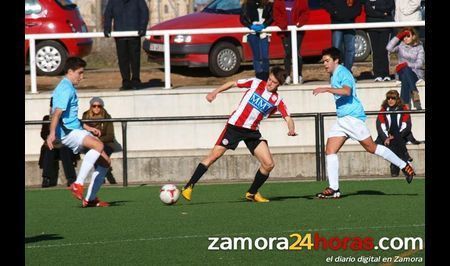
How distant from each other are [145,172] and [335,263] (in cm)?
1016

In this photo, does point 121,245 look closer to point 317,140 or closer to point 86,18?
point 317,140

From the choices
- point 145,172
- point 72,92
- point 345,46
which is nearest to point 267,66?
point 345,46

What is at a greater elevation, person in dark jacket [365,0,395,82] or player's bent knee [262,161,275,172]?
person in dark jacket [365,0,395,82]

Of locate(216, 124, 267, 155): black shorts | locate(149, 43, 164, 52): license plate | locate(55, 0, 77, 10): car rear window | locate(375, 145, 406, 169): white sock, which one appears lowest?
locate(375, 145, 406, 169): white sock

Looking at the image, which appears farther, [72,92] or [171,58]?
[171,58]

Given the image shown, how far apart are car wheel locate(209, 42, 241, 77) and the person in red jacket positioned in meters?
1.20

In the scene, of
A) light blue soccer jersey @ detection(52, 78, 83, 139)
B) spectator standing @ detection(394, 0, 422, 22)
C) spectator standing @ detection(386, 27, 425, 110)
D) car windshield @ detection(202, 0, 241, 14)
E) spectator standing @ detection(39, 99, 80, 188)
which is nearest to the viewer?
light blue soccer jersey @ detection(52, 78, 83, 139)

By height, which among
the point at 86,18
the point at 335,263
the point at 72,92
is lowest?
the point at 335,263

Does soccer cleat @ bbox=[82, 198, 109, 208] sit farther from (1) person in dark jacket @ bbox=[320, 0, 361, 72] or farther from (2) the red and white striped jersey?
(1) person in dark jacket @ bbox=[320, 0, 361, 72]

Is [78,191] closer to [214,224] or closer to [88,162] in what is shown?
[88,162]

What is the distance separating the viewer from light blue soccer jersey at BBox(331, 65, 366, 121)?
16516 mm

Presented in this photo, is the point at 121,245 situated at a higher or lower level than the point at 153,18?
lower

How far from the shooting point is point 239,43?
2395cm

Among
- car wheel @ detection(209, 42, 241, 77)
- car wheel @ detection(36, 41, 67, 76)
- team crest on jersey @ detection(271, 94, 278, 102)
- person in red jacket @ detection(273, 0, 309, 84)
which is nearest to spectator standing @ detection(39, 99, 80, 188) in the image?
car wheel @ detection(36, 41, 67, 76)
